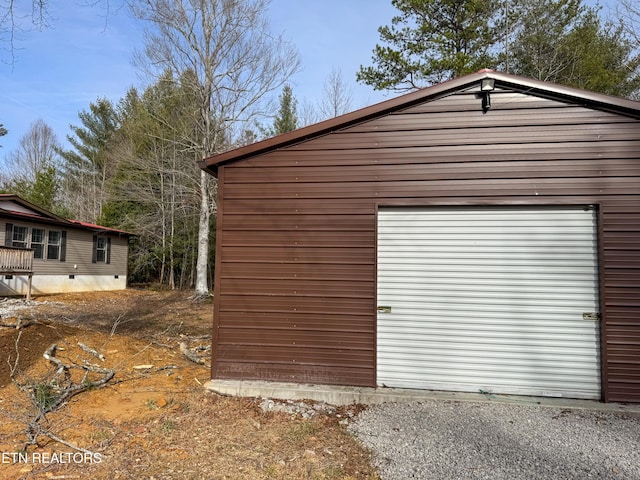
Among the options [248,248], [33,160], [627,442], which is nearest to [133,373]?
[248,248]

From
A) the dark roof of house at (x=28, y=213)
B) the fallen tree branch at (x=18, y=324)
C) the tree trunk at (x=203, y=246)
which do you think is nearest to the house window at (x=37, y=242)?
the dark roof of house at (x=28, y=213)

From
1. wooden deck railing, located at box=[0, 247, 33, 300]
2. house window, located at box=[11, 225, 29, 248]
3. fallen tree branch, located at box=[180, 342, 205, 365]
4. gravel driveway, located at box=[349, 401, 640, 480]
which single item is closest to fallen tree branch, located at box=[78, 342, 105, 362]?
fallen tree branch, located at box=[180, 342, 205, 365]

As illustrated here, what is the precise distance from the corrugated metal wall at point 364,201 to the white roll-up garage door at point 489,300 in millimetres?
174

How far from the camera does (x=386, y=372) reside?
4914 mm

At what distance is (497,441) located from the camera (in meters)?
3.66

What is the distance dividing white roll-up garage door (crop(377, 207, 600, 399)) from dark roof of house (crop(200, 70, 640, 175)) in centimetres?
125

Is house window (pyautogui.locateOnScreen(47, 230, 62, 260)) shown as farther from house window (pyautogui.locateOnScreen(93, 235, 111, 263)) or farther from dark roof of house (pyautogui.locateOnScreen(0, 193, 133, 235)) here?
house window (pyautogui.locateOnScreen(93, 235, 111, 263))

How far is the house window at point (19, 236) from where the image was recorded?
1410cm

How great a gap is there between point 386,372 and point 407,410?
633 mm

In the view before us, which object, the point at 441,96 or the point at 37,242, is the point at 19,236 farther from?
the point at 441,96

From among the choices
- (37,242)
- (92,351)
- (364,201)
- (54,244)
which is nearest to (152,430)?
(92,351)

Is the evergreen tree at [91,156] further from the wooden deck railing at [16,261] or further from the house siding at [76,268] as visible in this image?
the wooden deck railing at [16,261]

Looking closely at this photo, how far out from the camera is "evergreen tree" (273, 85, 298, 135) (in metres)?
24.0

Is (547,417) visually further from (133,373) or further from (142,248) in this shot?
(142,248)
